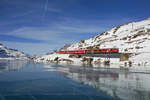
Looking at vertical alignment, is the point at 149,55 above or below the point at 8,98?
above

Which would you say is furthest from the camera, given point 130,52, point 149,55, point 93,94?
point 130,52

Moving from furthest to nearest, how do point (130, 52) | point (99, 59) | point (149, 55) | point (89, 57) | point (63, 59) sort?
point (63, 59) → point (89, 57) → point (99, 59) → point (130, 52) → point (149, 55)

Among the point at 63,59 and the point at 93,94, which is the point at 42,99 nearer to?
the point at 93,94

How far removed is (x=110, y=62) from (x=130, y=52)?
11.9 metres

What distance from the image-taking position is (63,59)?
4050 inches

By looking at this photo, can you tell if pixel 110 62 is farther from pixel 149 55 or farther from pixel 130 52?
pixel 149 55

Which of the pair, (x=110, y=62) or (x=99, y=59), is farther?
(x=99, y=59)

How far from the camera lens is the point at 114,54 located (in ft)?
263

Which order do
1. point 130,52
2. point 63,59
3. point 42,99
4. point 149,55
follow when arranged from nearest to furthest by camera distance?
point 42,99
point 149,55
point 130,52
point 63,59

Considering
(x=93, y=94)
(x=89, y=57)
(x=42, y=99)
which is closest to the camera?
(x=42, y=99)

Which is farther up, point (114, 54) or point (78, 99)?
point (114, 54)

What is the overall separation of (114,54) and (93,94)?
65.8 meters

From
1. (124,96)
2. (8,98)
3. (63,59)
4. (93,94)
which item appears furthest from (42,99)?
(63,59)

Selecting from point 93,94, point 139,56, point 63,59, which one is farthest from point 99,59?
point 93,94
